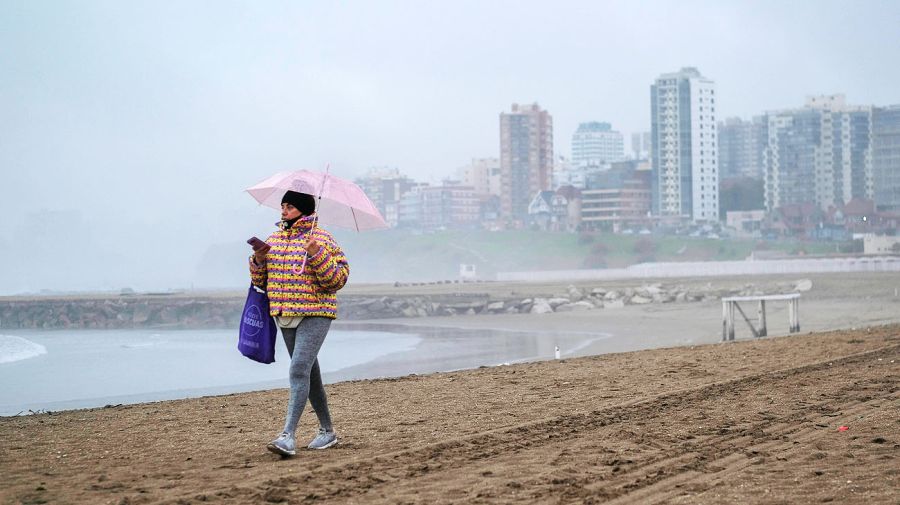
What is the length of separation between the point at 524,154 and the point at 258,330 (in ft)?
567

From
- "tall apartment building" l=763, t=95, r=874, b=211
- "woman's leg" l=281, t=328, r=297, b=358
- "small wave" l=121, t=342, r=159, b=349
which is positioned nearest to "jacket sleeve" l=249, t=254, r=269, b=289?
"woman's leg" l=281, t=328, r=297, b=358

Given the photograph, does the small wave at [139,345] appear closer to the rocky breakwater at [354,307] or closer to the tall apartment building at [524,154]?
the rocky breakwater at [354,307]

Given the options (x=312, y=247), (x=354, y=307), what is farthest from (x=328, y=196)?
(x=354, y=307)

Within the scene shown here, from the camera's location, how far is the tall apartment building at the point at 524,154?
576 ft

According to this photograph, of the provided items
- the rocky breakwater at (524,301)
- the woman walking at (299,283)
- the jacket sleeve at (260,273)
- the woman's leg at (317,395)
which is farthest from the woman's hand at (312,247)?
the rocky breakwater at (524,301)

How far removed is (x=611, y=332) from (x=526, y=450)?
20.1 m

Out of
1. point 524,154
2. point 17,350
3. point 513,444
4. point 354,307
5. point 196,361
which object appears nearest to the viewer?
point 513,444

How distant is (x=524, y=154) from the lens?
585ft

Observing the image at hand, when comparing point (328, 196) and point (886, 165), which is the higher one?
point (886, 165)

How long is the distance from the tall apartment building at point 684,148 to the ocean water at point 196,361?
124 meters

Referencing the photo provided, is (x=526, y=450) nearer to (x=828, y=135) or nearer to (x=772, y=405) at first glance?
(x=772, y=405)

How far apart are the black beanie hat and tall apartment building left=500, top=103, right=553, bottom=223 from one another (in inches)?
6576

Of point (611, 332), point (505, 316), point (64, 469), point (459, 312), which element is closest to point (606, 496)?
point (64, 469)

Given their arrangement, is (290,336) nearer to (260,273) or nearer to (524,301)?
(260,273)
